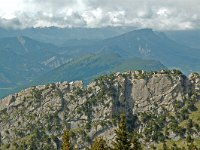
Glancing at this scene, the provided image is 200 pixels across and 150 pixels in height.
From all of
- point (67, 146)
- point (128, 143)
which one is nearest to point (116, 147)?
point (128, 143)

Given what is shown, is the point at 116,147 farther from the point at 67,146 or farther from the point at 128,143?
the point at 67,146

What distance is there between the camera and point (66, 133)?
131750 mm

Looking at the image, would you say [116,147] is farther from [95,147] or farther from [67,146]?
[67,146]

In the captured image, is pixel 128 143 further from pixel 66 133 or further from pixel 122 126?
pixel 66 133

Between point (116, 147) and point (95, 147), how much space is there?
8186mm

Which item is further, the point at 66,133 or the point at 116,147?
the point at 66,133

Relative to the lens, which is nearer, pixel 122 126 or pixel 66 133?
pixel 122 126

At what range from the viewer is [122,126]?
120125 millimetres

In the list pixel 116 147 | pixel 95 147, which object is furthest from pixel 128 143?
pixel 95 147

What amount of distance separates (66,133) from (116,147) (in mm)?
18720

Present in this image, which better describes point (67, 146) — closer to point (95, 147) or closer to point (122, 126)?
point (95, 147)

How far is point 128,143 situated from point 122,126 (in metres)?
5.43

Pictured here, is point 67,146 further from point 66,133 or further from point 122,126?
point 122,126

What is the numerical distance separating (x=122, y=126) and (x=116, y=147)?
6596 millimetres
